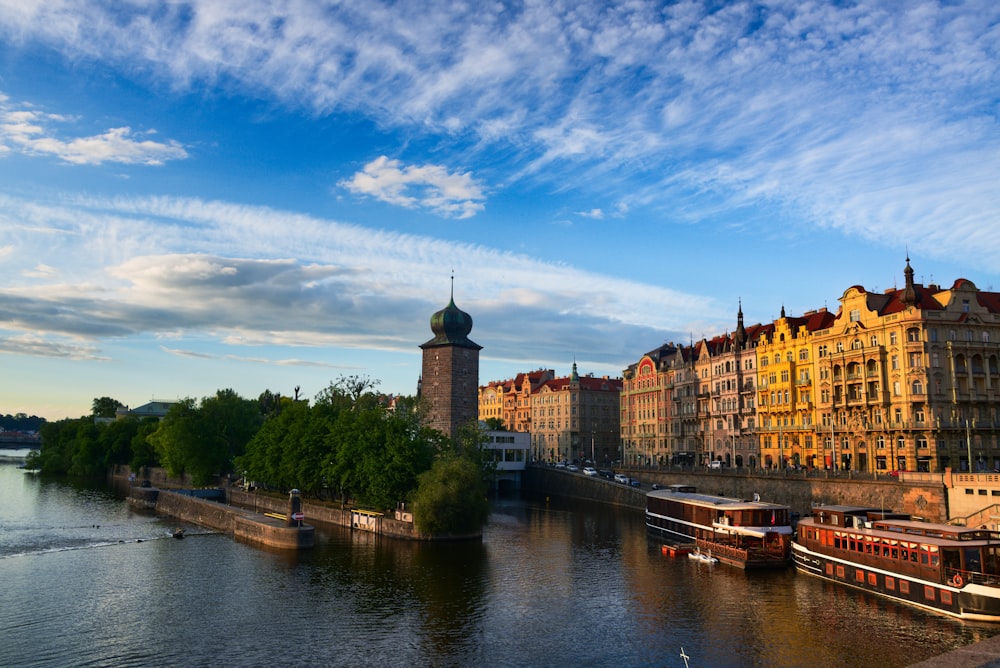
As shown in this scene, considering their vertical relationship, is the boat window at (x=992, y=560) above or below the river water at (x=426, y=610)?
above

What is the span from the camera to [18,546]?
74312mm

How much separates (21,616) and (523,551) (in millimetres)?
41660

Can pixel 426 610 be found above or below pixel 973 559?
below

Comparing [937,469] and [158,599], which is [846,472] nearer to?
[937,469]

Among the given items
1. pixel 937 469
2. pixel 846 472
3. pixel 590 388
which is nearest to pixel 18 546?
pixel 846 472

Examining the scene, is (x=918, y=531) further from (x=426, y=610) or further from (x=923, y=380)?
(x=923, y=380)

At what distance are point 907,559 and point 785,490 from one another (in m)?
42.6

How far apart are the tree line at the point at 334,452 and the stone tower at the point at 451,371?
20062 millimetres

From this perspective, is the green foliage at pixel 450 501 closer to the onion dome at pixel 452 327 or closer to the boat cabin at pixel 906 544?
the boat cabin at pixel 906 544

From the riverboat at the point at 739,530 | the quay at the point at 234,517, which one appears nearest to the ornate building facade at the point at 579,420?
the quay at the point at 234,517

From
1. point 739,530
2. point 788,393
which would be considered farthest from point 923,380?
point 739,530

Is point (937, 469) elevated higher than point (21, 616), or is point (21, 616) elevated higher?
point (937, 469)

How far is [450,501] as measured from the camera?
3022 inches

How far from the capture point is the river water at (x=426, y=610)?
136ft
